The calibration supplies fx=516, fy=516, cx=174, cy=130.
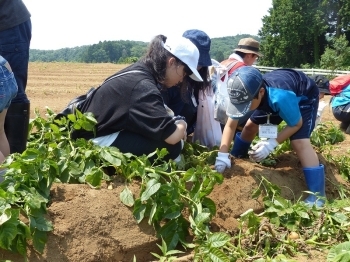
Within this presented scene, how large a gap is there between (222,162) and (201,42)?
1.02m

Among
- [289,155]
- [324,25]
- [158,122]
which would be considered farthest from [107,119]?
[324,25]

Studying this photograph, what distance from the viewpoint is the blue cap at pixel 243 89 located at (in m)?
3.25

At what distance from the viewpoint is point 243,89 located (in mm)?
3246

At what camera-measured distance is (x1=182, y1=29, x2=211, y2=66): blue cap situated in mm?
3744

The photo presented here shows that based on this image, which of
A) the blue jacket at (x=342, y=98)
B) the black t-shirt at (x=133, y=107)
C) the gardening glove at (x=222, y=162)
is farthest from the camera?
the blue jacket at (x=342, y=98)

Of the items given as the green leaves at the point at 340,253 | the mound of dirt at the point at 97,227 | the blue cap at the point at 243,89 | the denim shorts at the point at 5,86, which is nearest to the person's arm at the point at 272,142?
the blue cap at the point at 243,89

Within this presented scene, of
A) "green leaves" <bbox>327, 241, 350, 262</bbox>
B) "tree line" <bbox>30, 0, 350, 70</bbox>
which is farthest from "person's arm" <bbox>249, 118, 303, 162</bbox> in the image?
"tree line" <bbox>30, 0, 350, 70</bbox>

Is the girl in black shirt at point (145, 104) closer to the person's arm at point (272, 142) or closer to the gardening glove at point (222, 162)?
the gardening glove at point (222, 162)

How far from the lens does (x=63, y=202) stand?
8.46 feet

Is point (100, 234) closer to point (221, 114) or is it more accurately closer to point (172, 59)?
point (172, 59)

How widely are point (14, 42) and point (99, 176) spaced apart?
3.56ft

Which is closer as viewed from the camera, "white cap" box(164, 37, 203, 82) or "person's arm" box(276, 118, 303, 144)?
"white cap" box(164, 37, 203, 82)

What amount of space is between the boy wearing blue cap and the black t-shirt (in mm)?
568

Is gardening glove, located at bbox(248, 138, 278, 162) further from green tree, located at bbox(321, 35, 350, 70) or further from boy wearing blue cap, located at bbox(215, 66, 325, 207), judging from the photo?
green tree, located at bbox(321, 35, 350, 70)
